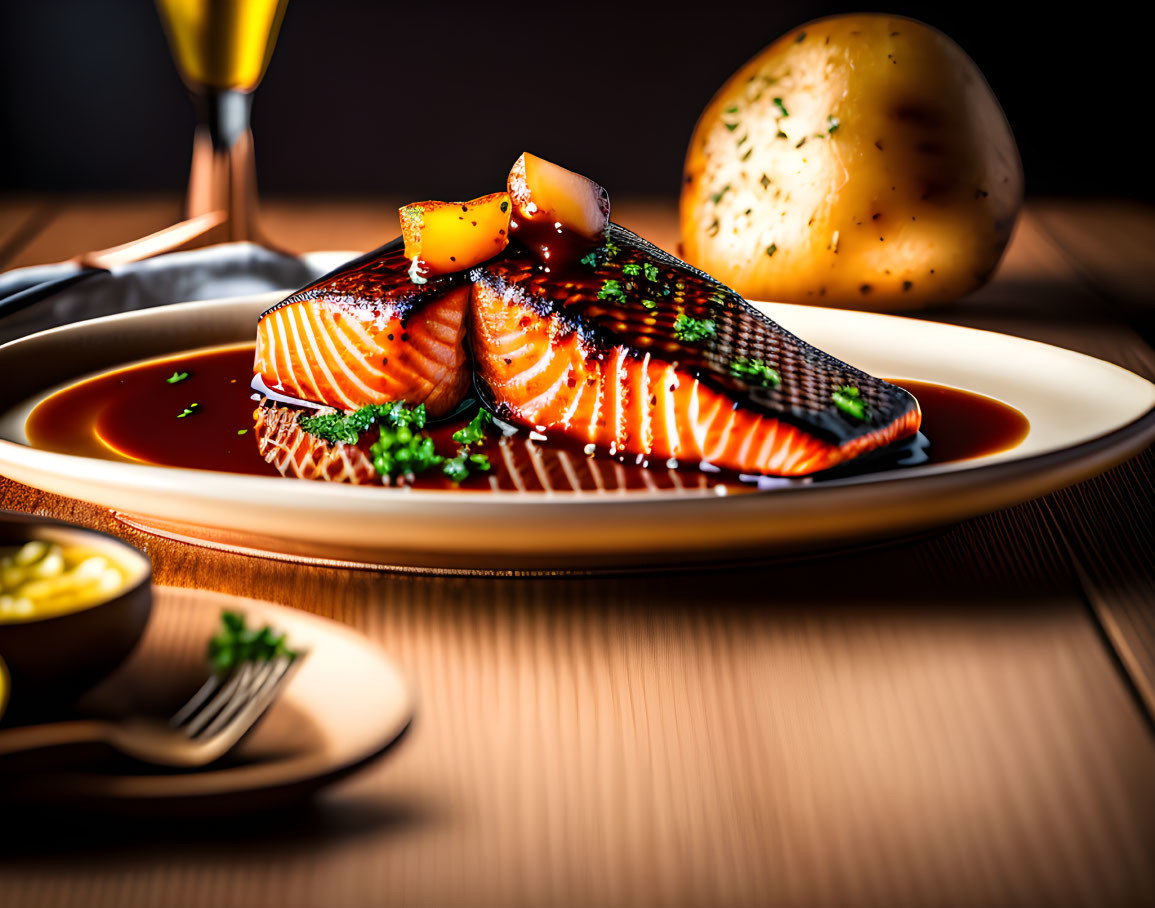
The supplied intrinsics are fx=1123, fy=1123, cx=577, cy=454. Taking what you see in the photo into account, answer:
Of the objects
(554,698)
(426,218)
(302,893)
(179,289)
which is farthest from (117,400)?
(302,893)

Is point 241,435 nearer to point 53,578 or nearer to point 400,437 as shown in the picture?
point 400,437

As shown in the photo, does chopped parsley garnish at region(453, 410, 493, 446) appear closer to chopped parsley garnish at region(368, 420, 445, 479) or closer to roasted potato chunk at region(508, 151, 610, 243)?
chopped parsley garnish at region(368, 420, 445, 479)

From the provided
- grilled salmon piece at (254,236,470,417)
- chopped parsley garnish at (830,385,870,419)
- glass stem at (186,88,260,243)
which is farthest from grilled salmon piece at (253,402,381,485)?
glass stem at (186,88,260,243)

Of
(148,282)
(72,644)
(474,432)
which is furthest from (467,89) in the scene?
(72,644)

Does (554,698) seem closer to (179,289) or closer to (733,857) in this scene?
(733,857)

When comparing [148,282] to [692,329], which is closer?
[692,329]
